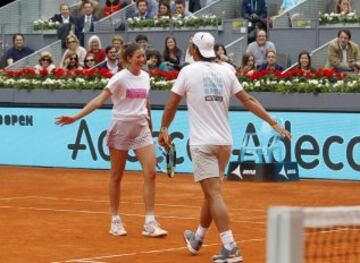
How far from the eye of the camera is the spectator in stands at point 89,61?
23617 mm

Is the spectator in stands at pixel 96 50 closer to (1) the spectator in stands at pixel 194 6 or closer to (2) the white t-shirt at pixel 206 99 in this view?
(1) the spectator in stands at pixel 194 6

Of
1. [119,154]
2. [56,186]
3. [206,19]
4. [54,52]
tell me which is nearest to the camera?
[119,154]

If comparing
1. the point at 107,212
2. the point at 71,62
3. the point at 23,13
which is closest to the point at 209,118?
the point at 107,212

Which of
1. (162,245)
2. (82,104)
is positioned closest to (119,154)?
(162,245)

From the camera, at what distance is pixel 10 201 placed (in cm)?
1577

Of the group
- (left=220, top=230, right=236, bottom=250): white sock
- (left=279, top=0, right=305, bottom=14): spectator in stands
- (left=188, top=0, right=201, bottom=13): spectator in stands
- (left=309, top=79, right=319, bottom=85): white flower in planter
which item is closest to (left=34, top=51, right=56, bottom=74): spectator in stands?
(left=188, top=0, right=201, bottom=13): spectator in stands

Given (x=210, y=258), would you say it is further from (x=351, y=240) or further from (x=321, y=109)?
(x=321, y=109)

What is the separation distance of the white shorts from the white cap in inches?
32.1

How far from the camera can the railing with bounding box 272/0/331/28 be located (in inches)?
952

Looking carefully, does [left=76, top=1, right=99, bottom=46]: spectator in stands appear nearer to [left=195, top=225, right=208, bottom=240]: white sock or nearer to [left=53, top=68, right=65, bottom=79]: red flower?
[left=53, top=68, right=65, bottom=79]: red flower

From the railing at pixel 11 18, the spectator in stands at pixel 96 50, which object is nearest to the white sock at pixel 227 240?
the spectator in stands at pixel 96 50

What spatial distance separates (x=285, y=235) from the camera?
4.91 meters

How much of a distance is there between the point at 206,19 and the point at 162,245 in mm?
14198

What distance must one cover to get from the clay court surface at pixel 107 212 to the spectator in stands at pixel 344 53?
3.40 metres
